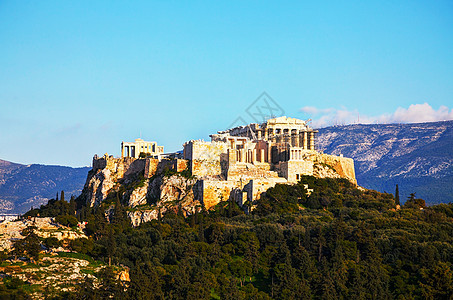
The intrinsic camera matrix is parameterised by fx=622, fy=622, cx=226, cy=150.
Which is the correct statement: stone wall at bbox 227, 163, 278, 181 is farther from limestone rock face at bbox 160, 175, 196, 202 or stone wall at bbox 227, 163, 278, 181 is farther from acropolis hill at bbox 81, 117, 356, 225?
limestone rock face at bbox 160, 175, 196, 202

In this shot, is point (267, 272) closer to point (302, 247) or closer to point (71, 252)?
point (302, 247)

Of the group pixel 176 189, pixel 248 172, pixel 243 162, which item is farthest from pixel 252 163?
pixel 176 189

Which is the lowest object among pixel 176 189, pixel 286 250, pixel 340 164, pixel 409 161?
pixel 286 250

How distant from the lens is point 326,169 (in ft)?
320

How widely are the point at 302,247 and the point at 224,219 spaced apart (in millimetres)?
16786

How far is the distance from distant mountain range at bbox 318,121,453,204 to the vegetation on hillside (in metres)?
77.2

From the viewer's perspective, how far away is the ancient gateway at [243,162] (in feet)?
287

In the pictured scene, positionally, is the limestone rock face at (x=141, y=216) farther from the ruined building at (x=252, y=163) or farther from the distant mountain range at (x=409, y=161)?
the distant mountain range at (x=409, y=161)

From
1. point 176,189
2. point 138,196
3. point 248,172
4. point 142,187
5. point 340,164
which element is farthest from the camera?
point 340,164

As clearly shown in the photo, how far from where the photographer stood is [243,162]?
311 ft

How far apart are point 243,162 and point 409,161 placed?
9718cm

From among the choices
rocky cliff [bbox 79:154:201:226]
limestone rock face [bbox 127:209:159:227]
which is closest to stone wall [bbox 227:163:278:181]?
rocky cliff [bbox 79:154:201:226]

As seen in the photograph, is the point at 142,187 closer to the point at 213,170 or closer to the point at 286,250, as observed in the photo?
the point at 213,170

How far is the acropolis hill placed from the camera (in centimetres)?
8731
